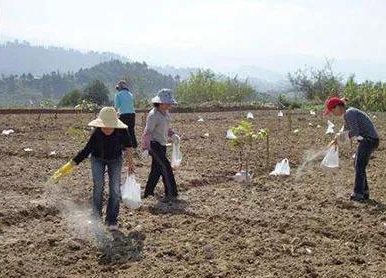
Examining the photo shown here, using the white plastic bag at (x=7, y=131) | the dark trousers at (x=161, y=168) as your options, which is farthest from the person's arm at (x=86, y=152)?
the white plastic bag at (x=7, y=131)

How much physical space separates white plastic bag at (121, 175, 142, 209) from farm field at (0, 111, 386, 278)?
8.8 inches

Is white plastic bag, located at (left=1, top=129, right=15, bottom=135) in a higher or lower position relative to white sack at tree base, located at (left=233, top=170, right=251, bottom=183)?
lower

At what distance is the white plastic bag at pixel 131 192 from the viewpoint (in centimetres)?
641

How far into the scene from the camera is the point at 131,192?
646 centimetres

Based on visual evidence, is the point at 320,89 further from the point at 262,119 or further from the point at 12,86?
the point at 12,86

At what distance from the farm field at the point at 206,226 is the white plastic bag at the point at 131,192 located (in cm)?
22

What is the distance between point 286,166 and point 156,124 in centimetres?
267

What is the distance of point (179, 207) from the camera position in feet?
23.4

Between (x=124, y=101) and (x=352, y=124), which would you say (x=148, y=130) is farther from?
(x=124, y=101)

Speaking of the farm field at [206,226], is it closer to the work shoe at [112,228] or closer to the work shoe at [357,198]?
the work shoe at [112,228]

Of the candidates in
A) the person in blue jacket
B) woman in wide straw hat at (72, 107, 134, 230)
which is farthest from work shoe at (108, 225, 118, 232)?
the person in blue jacket

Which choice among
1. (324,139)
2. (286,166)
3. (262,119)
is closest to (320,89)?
(262,119)

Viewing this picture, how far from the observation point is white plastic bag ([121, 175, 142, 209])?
6.41 meters

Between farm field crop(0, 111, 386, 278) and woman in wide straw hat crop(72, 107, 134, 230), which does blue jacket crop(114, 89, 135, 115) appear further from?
woman in wide straw hat crop(72, 107, 134, 230)
